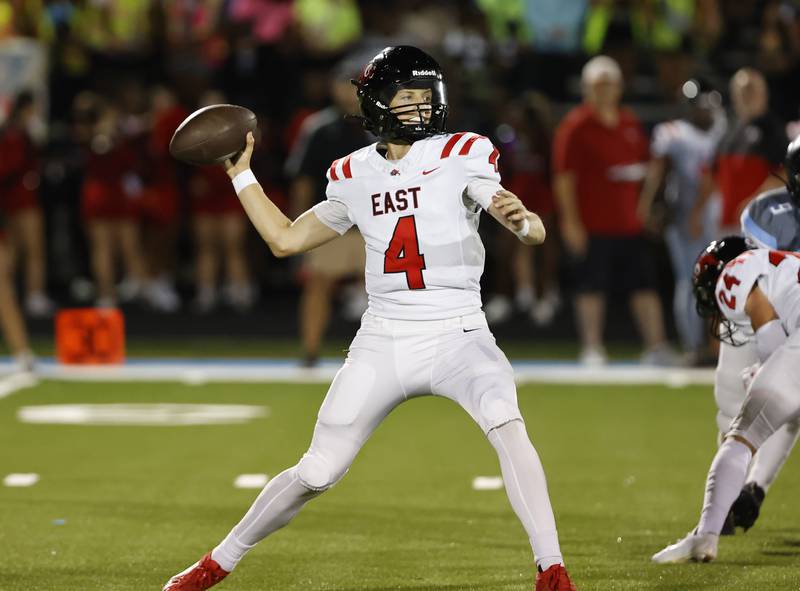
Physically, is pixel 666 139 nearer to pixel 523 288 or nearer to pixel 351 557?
pixel 523 288

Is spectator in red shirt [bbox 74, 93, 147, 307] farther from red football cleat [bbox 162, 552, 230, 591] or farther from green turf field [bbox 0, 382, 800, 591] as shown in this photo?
red football cleat [bbox 162, 552, 230, 591]

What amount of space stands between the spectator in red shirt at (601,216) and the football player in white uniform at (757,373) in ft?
18.7

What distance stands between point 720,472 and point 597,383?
17.3 feet

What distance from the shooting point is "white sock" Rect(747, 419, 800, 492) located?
5.79 meters

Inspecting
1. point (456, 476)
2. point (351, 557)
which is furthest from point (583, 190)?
point (351, 557)

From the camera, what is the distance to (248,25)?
16.3 meters

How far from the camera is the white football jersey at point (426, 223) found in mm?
4723

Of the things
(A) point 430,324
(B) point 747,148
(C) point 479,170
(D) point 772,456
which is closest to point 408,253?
(A) point 430,324

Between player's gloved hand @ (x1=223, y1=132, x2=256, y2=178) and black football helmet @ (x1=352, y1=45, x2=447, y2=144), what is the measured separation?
0.38 meters

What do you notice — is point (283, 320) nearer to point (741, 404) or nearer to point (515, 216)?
point (741, 404)

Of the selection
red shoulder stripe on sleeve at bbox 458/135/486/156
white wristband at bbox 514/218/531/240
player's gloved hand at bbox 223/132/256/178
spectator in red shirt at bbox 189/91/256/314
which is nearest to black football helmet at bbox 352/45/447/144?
red shoulder stripe on sleeve at bbox 458/135/486/156

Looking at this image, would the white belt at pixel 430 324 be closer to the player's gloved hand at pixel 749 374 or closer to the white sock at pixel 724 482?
the white sock at pixel 724 482

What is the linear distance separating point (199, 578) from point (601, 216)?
6754mm

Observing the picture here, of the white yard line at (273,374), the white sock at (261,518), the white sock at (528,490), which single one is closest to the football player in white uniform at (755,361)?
the white sock at (528,490)
